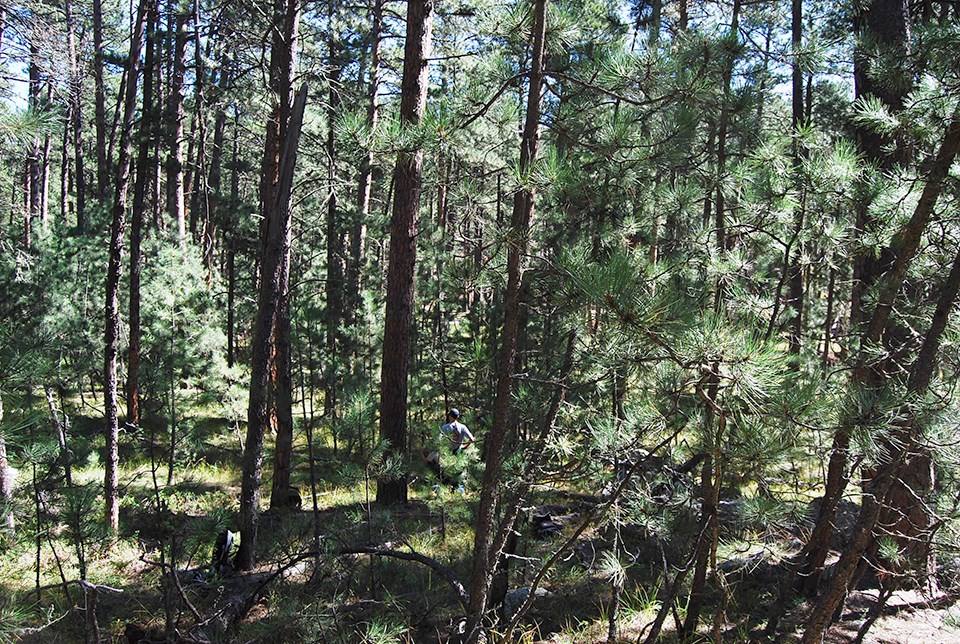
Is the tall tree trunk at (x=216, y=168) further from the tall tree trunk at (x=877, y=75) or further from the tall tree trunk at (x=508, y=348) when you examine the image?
the tall tree trunk at (x=877, y=75)

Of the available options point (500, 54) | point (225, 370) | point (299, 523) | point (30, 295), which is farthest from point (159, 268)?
point (500, 54)

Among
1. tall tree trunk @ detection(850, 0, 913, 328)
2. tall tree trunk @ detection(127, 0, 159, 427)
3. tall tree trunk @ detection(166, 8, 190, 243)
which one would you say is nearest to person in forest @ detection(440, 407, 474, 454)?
tall tree trunk @ detection(850, 0, 913, 328)

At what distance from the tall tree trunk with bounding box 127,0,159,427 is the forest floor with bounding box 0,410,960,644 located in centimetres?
335

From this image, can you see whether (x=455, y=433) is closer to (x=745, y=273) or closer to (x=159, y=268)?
(x=745, y=273)

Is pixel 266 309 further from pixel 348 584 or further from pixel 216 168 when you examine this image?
pixel 216 168

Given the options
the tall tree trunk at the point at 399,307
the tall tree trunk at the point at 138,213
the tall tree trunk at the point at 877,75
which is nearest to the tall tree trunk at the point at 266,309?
the tall tree trunk at the point at 399,307

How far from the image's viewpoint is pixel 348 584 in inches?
168

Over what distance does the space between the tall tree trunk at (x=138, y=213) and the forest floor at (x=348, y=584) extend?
3.35 meters

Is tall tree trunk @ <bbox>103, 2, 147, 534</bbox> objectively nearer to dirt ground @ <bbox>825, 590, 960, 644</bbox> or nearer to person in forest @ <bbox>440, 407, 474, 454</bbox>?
person in forest @ <bbox>440, 407, 474, 454</bbox>

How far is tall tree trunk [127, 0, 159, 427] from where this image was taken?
344 inches

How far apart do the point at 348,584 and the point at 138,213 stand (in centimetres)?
706

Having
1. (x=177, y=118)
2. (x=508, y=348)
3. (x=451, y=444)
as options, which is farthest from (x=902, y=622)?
(x=177, y=118)

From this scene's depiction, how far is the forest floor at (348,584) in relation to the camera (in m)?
4.00

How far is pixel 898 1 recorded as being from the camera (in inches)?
187
